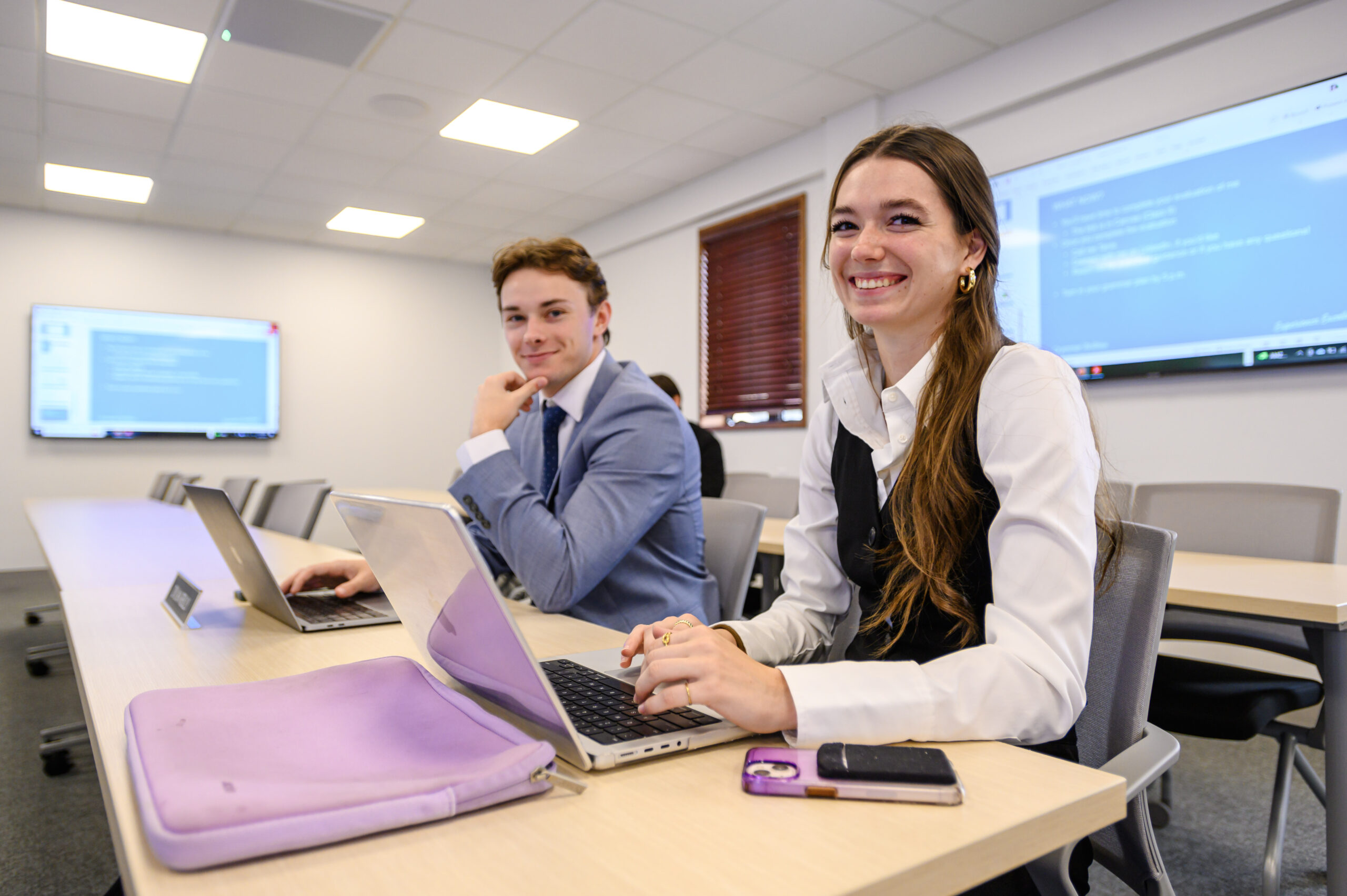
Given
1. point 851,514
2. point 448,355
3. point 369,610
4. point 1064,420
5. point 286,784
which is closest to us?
point 286,784

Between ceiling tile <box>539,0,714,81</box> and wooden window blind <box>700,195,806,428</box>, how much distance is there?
1402mm

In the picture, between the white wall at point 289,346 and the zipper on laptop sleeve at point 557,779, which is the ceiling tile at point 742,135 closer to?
the white wall at point 289,346

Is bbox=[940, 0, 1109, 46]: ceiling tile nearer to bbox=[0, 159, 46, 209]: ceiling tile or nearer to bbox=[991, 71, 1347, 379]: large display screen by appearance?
bbox=[991, 71, 1347, 379]: large display screen

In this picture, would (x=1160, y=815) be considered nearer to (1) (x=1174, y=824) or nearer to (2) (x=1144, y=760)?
(1) (x=1174, y=824)

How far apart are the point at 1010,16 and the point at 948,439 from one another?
3.30 metres

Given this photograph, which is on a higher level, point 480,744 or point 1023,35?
point 1023,35

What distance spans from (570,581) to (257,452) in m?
6.53

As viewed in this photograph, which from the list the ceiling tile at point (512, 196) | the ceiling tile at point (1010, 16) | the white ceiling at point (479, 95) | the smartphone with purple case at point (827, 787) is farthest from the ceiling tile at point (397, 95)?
the smartphone with purple case at point (827, 787)

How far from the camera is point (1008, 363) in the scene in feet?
3.03

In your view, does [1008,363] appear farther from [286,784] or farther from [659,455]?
[286,784]

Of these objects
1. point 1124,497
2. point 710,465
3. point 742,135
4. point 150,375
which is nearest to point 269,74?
point 742,135

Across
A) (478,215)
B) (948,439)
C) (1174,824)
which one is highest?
(478,215)

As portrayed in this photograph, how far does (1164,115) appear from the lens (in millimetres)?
3256

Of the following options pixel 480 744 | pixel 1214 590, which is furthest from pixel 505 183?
pixel 480 744
